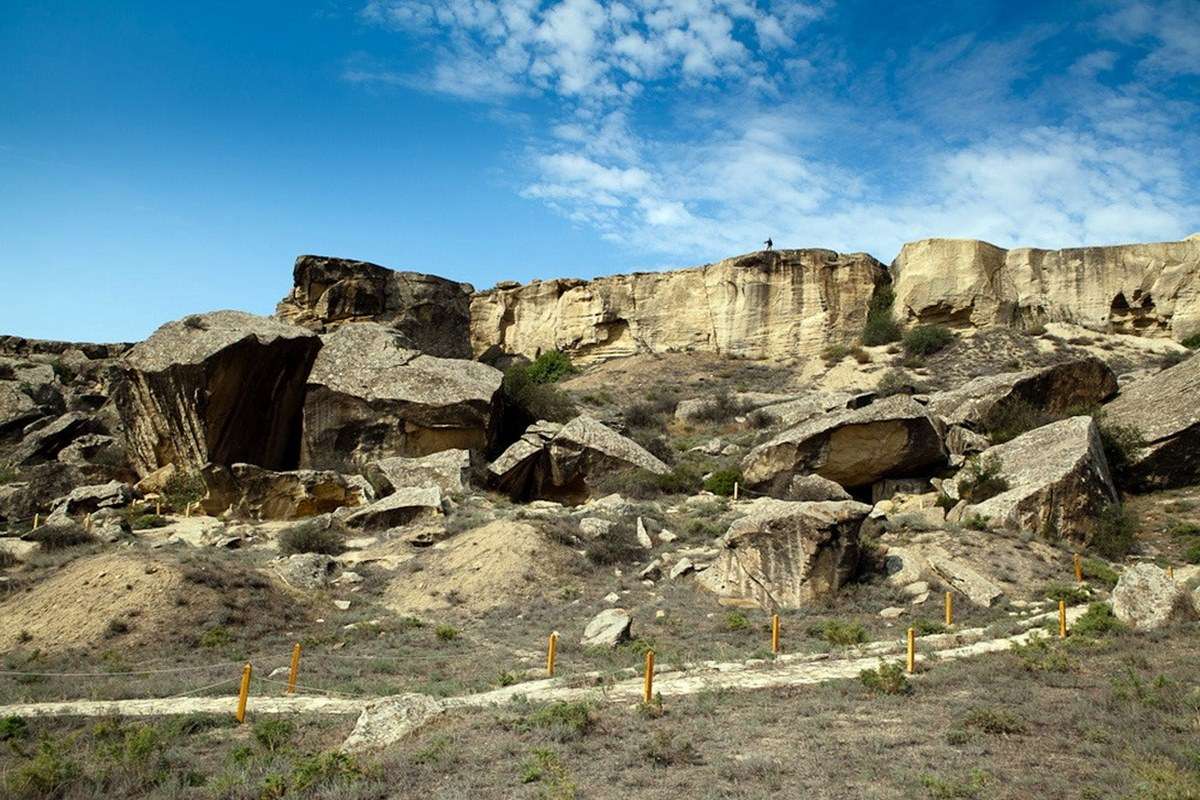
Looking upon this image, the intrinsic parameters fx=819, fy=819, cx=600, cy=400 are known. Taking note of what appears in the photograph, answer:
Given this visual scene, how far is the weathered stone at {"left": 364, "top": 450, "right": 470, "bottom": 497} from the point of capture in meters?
22.1

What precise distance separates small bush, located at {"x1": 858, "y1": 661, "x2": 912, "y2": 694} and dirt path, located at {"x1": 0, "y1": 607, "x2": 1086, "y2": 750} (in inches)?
28.8

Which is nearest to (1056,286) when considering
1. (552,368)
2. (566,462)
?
(552,368)

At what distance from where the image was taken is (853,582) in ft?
48.0

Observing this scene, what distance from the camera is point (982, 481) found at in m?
18.3

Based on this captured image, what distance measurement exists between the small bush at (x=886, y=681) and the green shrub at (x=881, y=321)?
32.4m

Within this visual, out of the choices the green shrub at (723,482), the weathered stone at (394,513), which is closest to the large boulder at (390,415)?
the weathered stone at (394,513)

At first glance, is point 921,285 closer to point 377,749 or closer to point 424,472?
point 424,472

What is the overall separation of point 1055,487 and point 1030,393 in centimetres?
781

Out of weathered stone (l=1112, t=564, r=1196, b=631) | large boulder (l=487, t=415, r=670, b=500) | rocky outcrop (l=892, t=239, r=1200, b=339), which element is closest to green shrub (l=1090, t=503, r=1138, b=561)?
weathered stone (l=1112, t=564, r=1196, b=631)

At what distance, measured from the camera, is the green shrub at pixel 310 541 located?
17.8 meters

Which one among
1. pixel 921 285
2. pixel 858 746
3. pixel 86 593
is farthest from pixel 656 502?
pixel 921 285

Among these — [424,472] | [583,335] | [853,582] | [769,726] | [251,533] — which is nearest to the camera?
[769,726]

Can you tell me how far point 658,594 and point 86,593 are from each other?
381 inches

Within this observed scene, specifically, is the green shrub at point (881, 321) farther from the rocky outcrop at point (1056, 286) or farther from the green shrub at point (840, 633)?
the green shrub at point (840, 633)
